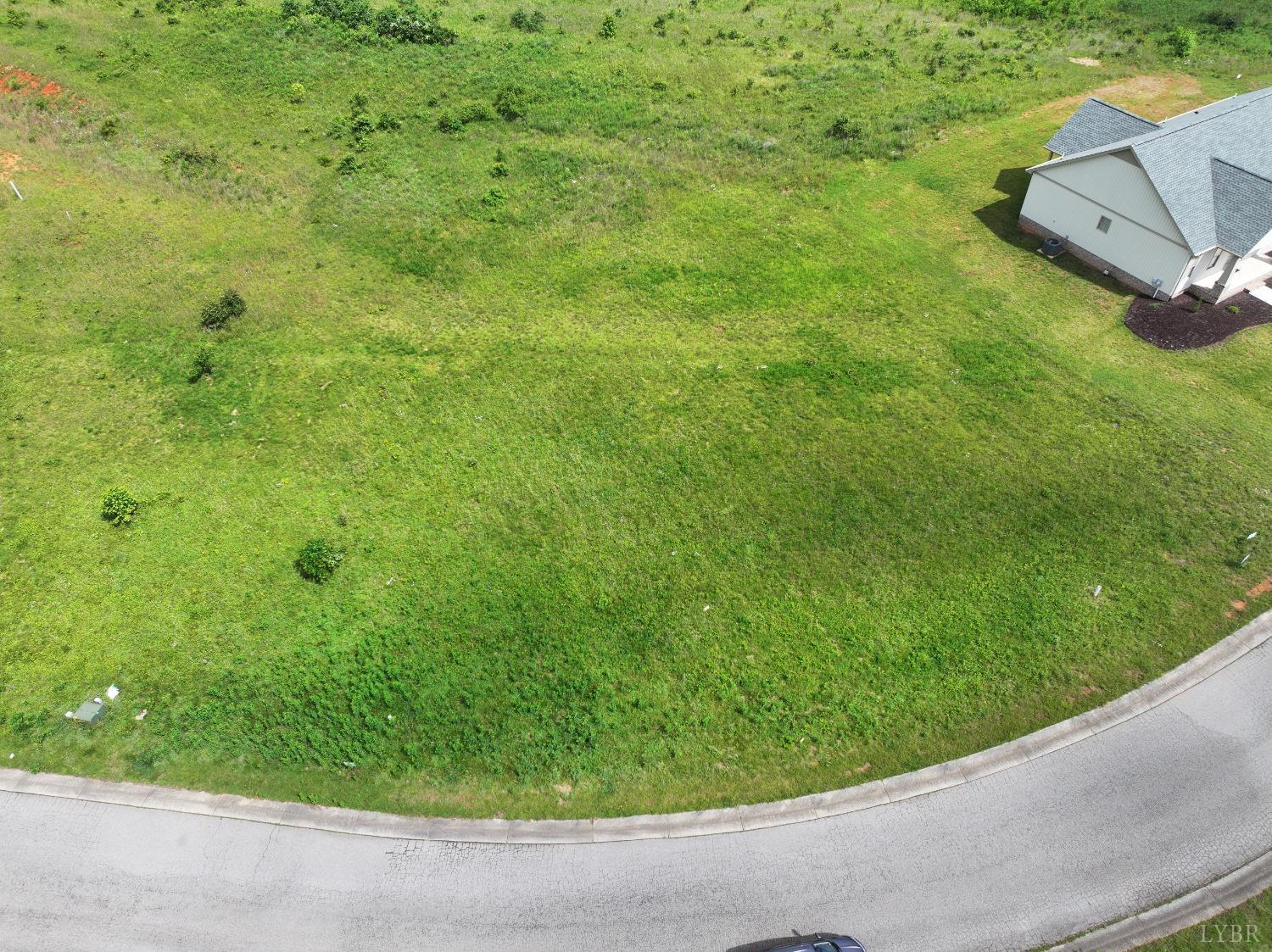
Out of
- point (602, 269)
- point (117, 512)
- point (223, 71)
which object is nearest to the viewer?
point (117, 512)

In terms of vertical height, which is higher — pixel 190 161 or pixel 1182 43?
pixel 1182 43

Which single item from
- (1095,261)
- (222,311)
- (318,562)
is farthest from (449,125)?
(1095,261)

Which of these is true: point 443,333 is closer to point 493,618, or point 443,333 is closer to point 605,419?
point 605,419

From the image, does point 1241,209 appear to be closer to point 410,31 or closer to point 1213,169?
point 1213,169

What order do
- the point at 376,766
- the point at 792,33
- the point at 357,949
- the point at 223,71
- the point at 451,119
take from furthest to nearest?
the point at 792,33
the point at 223,71
the point at 451,119
the point at 376,766
the point at 357,949

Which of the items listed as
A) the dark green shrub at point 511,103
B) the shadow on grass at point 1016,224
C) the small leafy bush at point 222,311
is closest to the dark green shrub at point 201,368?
the small leafy bush at point 222,311

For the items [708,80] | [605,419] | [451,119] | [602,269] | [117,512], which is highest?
[708,80]

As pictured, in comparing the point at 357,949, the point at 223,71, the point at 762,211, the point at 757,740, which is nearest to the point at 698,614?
the point at 757,740
